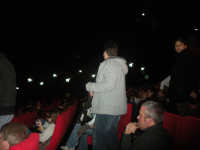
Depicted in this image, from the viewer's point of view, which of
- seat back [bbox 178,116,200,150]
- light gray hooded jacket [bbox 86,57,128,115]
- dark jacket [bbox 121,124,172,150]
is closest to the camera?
dark jacket [bbox 121,124,172,150]

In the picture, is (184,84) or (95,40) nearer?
(184,84)

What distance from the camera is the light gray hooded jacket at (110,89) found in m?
1.56

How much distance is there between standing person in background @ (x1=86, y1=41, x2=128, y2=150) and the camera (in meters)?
1.57

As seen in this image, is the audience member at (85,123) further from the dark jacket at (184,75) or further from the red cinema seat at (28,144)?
the dark jacket at (184,75)

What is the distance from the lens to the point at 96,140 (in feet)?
5.38

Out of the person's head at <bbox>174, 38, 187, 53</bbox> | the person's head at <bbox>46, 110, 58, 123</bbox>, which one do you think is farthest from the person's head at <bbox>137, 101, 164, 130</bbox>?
the person's head at <bbox>46, 110, 58, 123</bbox>

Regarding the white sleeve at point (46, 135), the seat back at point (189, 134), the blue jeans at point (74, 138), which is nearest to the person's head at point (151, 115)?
the seat back at point (189, 134)

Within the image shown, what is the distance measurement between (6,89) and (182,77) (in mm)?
2124

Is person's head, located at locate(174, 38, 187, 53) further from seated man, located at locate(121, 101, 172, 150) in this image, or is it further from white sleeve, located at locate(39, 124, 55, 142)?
white sleeve, located at locate(39, 124, 55, 142)

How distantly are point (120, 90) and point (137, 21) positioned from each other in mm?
7606

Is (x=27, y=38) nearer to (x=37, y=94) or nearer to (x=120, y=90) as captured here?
(x=37, y=94)

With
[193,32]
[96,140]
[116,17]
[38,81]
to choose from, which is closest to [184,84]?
[96,140]

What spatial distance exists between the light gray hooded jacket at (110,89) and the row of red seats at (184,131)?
2.10ft

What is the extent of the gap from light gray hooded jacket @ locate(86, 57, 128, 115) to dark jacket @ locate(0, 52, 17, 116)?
88cm
